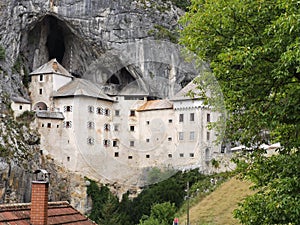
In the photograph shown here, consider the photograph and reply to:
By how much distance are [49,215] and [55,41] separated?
135 ft

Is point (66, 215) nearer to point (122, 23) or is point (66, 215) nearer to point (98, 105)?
point (98, 105)

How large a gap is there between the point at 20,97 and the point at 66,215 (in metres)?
34.6

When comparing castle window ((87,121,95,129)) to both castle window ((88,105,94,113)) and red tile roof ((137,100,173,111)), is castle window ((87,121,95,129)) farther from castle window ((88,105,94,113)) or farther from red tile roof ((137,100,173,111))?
red tile roof ((137,100,173,111))

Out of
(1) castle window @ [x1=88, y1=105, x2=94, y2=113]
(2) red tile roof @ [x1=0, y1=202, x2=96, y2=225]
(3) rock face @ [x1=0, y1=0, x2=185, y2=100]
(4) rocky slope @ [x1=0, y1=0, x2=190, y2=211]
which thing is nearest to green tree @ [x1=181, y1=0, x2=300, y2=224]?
(2) red tile roof @ [x1=0, y1=202, x2=96, y2=225]

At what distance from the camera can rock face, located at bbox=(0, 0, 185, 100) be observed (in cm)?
4628

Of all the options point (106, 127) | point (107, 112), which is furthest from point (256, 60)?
→ point (106, 127)

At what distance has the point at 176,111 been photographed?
39844mm

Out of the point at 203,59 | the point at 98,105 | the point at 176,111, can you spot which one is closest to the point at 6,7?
the point at 98,105

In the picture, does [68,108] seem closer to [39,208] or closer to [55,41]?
[55,41]

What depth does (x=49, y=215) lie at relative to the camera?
468 inches

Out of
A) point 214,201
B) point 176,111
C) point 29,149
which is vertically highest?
point 176,111

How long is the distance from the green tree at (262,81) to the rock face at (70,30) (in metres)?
35.6

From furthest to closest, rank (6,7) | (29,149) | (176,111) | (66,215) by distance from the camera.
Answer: (6,7)
(29,149)
(176,111)
(66,215)

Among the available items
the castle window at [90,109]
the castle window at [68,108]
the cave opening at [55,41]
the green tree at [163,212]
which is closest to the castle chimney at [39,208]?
the green tree at [163,212]
